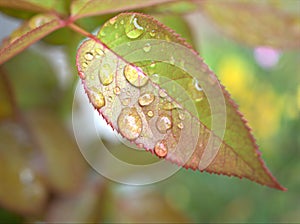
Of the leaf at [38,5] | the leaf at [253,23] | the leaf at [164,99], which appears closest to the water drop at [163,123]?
the leaf at [164,99]

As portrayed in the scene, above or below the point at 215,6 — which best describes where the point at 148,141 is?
below

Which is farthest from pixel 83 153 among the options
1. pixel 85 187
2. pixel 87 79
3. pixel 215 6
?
pixel 87 79

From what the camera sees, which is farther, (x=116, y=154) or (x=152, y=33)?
(x=116, y=154)

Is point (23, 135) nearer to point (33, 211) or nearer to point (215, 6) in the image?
point (33, 211)

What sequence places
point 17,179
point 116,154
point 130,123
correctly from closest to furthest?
1. point 130,123
2. point 17,179
3. point 116,154

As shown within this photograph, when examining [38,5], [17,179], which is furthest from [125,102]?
[17,179]

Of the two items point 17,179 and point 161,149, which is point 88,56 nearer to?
point 161,149

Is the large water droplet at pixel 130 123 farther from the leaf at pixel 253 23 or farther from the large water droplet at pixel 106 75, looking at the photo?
the leaf at pixel 253 23
